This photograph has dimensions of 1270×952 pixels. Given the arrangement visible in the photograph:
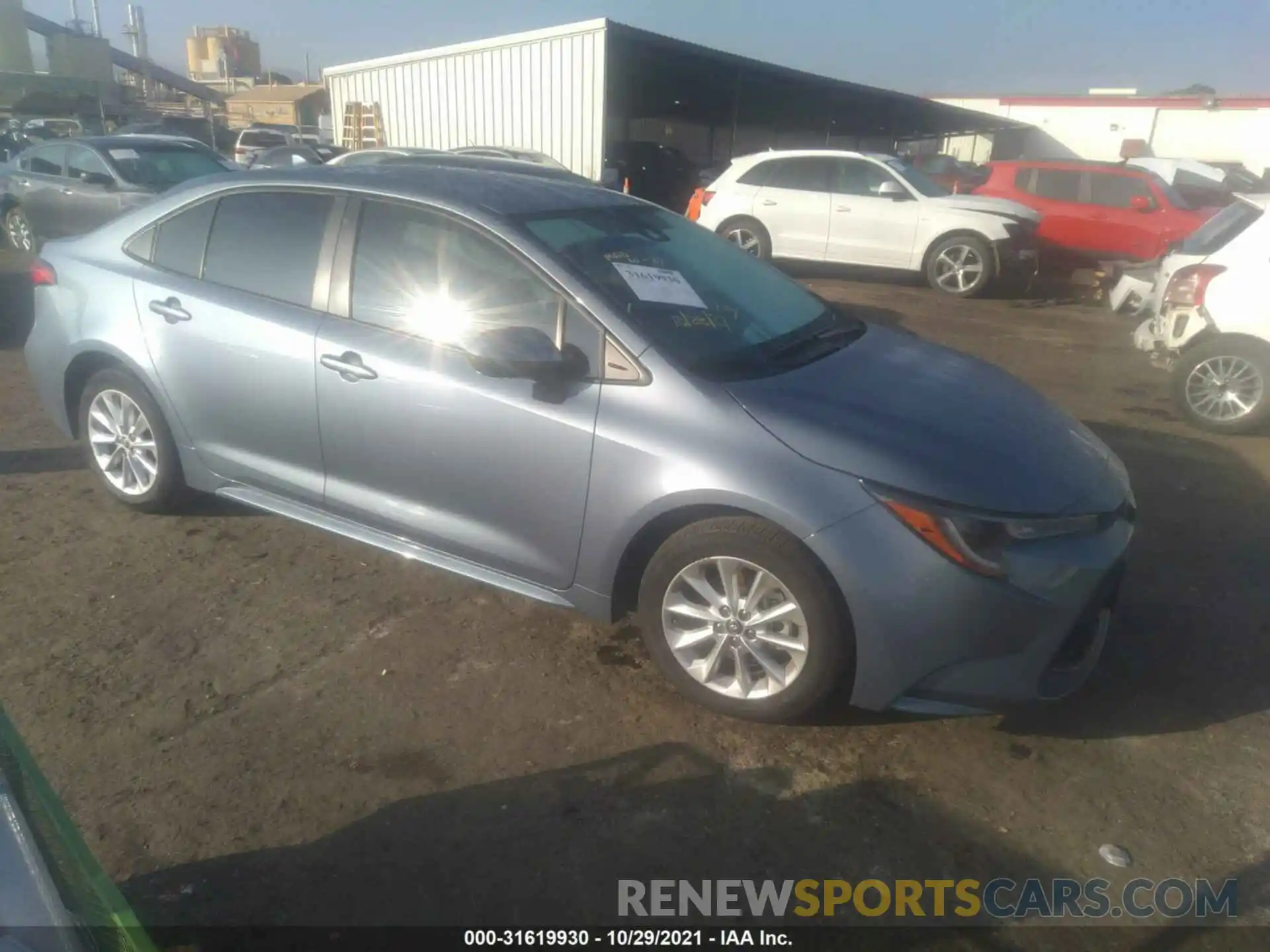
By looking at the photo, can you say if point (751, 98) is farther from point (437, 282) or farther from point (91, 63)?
point (91, 63)

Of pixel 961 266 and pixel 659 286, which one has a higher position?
pixel 659 286

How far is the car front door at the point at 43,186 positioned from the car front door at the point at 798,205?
8.67m

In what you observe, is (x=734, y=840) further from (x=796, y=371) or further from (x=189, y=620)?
(x=189, y=620)

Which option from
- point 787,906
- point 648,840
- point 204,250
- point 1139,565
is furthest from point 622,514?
point 1139,565

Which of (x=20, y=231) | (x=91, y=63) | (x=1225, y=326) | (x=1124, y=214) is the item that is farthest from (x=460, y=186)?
(x=91, y=63)

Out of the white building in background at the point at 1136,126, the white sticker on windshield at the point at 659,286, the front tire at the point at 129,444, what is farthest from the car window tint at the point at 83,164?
the white building in background at the point at 1136,126

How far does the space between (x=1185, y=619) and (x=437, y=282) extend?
3.29 m

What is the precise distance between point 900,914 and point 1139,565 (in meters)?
2.59

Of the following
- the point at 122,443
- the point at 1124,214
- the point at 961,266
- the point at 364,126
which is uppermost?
the point at 364,126

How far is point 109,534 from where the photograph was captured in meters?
4.27

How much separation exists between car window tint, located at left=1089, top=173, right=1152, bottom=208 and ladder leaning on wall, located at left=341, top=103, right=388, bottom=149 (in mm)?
15115

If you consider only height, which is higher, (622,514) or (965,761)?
(622,514)

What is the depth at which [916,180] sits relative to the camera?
39.3ft

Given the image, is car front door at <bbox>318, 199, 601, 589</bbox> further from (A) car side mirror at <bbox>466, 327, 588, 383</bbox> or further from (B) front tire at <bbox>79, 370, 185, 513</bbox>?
(B) front tire at <bbox>79, 370, 185, 513</bbox>
